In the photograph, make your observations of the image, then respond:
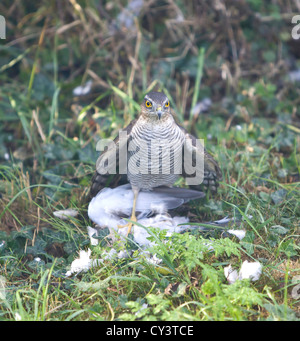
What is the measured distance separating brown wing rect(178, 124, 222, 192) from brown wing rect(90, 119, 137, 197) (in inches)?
18.5

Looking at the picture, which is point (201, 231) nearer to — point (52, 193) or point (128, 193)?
point (128, 193)

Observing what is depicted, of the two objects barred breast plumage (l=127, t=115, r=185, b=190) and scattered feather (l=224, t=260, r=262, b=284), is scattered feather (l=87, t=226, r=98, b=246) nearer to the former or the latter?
barred breast plumage (l=127, t=115, r=185, b=190)

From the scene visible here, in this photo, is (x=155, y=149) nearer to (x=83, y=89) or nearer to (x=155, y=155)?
(x=155, y=155)

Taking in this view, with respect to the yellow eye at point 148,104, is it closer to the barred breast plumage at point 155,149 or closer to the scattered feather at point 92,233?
the barred breast plumage at point 155,149

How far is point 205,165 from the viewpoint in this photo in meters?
3.50

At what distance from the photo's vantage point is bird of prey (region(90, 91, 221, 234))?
324cm

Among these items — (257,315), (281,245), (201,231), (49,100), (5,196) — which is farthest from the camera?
(49,100)

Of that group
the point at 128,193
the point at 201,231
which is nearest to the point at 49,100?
the point at 128,193

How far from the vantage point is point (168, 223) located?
11.2 ft

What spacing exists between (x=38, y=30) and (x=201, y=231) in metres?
3.48

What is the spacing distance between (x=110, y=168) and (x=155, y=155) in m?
0.48

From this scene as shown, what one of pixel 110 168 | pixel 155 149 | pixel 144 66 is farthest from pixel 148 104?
pixel 144 66

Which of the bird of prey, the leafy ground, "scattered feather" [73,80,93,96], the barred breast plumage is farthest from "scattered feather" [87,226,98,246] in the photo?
"scattered feather" [73,80,93,96]

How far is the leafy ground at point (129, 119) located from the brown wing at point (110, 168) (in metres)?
0.21
